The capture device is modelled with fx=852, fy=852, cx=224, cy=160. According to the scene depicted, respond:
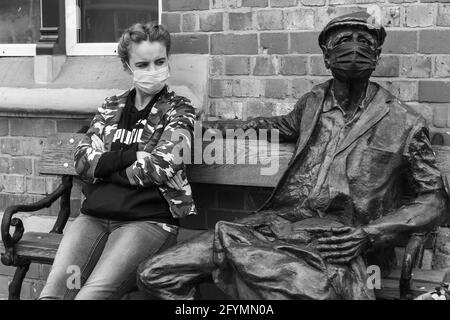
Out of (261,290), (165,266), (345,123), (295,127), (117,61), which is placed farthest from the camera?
(117,61)

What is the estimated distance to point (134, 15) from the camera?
5684 mm

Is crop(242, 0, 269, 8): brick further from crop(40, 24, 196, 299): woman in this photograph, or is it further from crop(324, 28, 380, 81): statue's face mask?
crop(324, 28, 380, 81): statue's face mask

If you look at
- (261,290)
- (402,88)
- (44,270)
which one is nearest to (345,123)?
(402,88)

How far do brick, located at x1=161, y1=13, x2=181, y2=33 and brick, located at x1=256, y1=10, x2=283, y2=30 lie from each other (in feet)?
1.72

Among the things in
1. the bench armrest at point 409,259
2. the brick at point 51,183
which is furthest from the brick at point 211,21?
the bench armrest at point 409,259

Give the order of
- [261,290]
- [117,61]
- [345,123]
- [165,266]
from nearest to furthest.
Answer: [261,290] < [165,266] < [345,123] < [117,61]

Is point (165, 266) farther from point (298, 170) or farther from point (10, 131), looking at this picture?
point (10, 131)

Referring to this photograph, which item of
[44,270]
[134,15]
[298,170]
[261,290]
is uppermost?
[134,15]

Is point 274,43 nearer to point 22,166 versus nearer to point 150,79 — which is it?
point 150,79

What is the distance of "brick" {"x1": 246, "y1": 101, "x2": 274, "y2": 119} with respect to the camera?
5.00 meters

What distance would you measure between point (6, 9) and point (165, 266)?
114 inches

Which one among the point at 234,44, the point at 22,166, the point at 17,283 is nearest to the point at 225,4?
the point at 234,44

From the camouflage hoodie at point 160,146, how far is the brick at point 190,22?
72cm

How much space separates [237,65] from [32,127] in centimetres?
154
